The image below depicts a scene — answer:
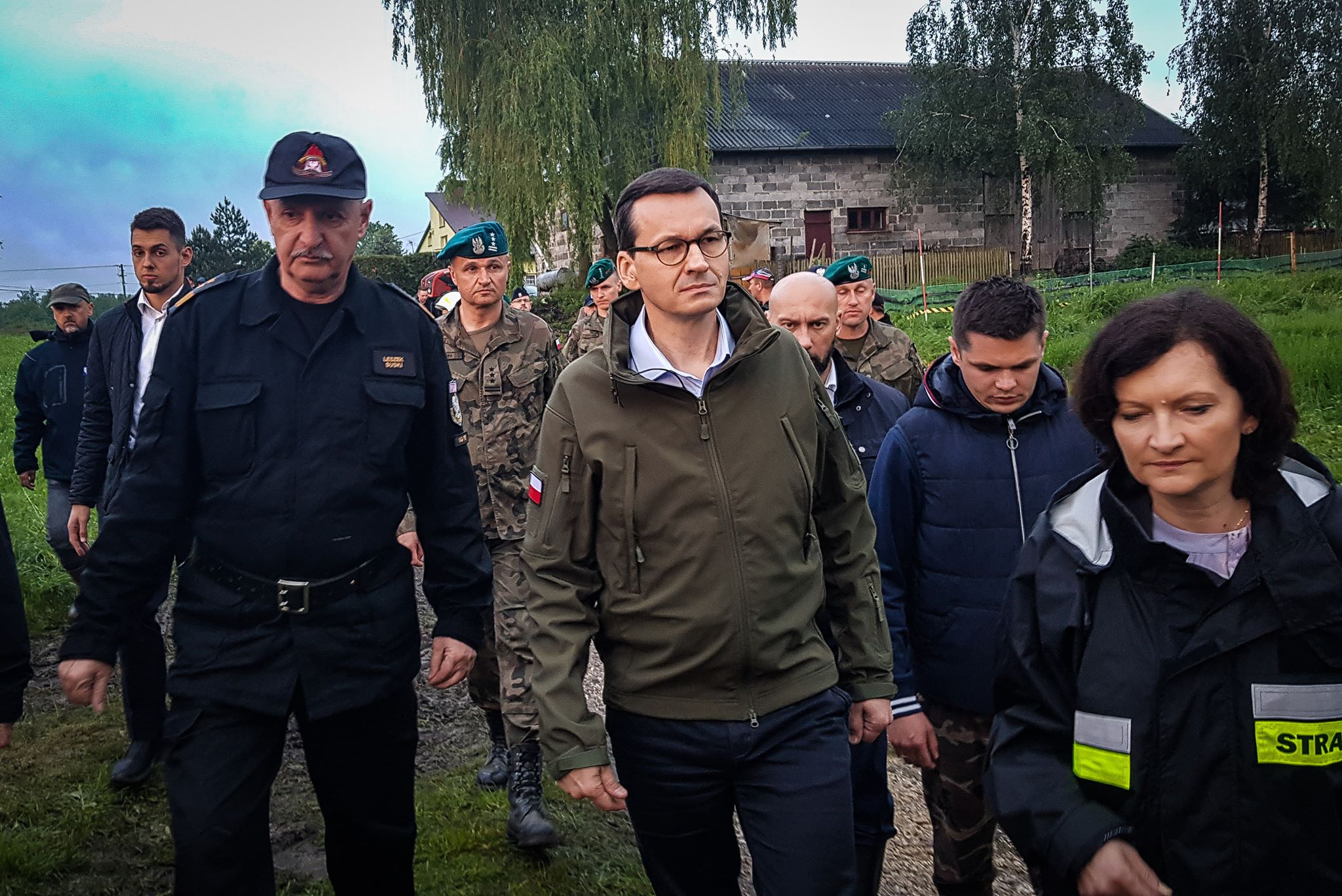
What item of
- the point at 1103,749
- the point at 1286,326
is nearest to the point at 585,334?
the point at 1103,749

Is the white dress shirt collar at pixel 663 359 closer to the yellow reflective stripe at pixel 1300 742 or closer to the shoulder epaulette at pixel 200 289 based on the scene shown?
the shoulder epaulette at pixel 200 289

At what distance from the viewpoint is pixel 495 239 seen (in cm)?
552

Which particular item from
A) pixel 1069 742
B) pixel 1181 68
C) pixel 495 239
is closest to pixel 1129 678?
pixel 1069 742

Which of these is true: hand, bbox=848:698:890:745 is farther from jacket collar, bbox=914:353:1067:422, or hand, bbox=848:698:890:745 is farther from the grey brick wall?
the grey brick wall

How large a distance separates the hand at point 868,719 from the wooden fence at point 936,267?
95.4ft

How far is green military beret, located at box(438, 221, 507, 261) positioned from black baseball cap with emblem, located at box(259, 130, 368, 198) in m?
2.00

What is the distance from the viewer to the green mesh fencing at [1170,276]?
2558cm

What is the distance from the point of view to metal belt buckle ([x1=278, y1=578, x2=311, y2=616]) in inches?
122

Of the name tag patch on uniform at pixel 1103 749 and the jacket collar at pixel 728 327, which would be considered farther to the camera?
the jacket collar at pixel 728 327

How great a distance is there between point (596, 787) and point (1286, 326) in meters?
15.1

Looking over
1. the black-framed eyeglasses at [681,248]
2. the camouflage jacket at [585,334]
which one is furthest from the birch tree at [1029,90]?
the black-framed eyeglasses at [681,248]

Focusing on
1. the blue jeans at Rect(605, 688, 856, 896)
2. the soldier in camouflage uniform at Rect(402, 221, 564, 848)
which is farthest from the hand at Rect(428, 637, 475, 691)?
the soldier in camouflage uniform at Rect(402, 221, 564, 848)

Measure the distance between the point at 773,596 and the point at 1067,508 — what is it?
757mm

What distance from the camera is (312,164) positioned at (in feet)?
10.7
